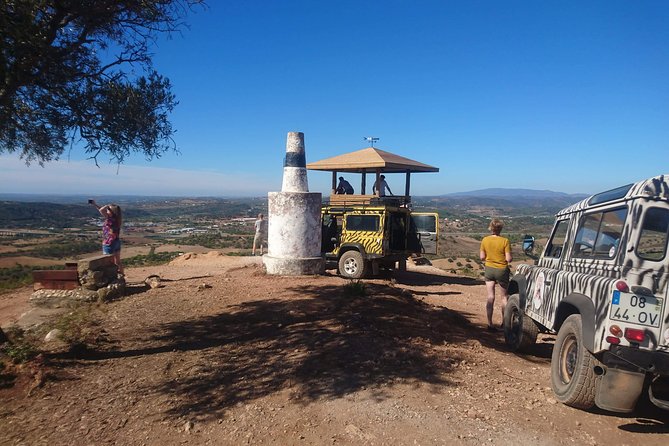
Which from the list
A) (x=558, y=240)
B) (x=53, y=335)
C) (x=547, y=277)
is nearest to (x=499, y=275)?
(x=558, y=240)

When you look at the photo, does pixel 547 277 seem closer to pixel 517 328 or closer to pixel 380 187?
pixel 517 328

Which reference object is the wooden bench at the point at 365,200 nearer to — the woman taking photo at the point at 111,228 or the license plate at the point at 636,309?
the woman taking photo at the point at 111,228

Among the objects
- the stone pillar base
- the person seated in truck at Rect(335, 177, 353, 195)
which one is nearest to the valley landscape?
the stone pillar base

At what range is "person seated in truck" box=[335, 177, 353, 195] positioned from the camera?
15297 millimetres

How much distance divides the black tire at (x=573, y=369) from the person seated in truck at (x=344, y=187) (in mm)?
11380

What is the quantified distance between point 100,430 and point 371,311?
4116mm

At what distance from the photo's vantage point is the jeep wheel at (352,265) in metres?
11.3

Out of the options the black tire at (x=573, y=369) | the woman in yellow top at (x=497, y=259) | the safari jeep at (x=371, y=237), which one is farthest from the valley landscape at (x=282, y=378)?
the safari jeep at (x=371, y=237)

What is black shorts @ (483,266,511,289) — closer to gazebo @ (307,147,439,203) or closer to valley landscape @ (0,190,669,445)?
valley landscape @ (0,190,669,445)

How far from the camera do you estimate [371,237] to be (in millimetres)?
11594

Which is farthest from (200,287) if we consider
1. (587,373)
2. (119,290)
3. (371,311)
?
(587,373)

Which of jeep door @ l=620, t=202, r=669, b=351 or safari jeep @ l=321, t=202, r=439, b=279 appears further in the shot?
safari jeep @ l=321, t=202, r=439, b=279

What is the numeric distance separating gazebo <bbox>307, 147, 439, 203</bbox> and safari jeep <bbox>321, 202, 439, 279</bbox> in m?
1.32

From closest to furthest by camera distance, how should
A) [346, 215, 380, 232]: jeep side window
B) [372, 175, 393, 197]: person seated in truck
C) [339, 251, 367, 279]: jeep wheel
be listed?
1. [339, 251, 367, 279]: jeep wheel
2. [346, 215, 380, 232]: jeep side window
3. [372, 175, 393, 197]: person seated in truck
